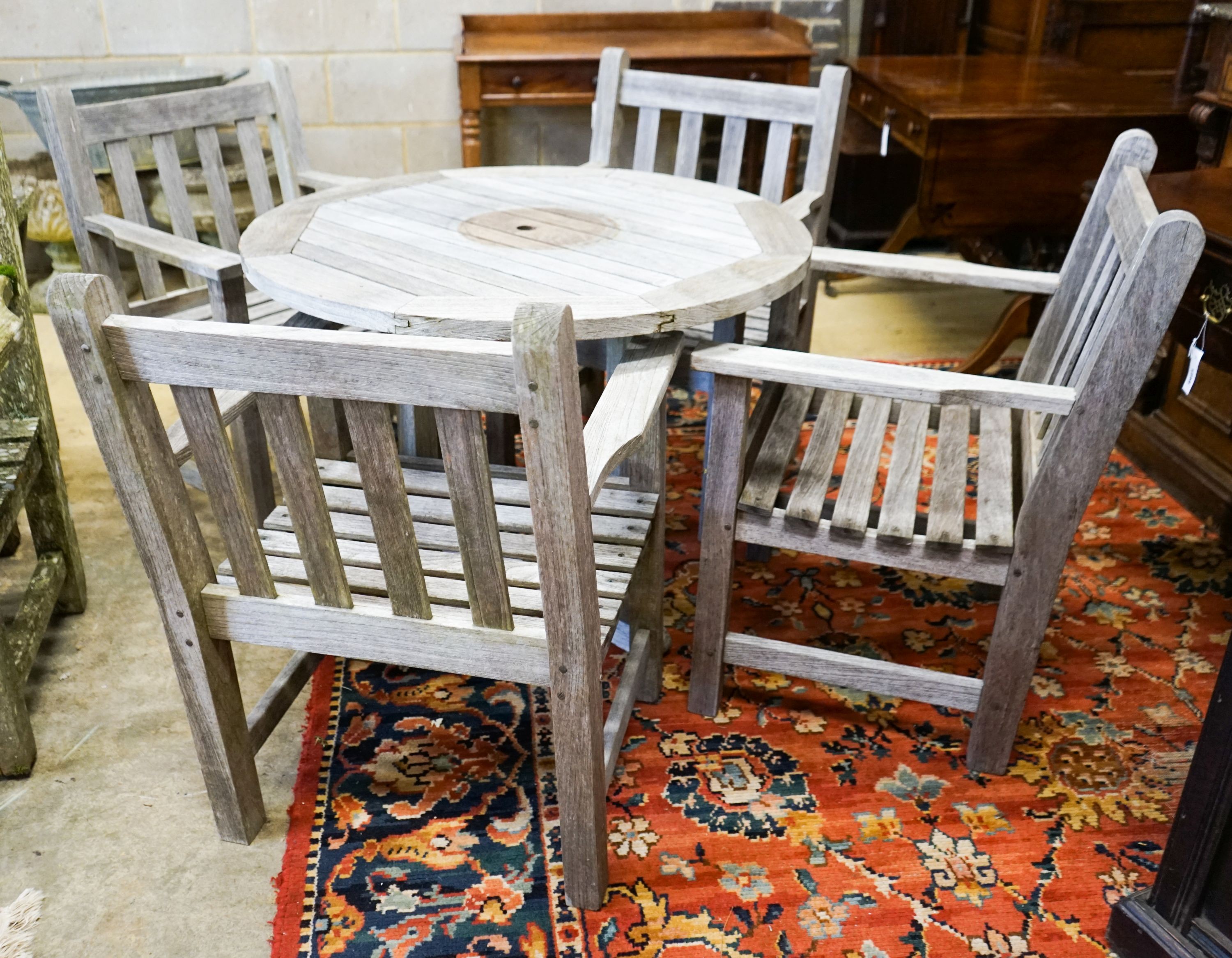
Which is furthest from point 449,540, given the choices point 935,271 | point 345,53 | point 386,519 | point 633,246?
point 345,53

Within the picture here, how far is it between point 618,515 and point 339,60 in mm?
2712

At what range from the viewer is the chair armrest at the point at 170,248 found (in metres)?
1.91

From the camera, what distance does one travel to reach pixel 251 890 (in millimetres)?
1558

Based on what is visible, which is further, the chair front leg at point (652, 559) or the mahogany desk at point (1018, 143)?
the mahogany desk at point (1018, 143)

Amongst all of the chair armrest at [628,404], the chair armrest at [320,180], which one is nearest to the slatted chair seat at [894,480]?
the chair armrest at [628,404]

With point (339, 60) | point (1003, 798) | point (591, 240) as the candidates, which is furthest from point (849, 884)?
point (339, 60)

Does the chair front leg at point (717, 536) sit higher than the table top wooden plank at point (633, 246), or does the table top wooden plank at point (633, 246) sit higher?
the table top wooden plank at point (633, 246)

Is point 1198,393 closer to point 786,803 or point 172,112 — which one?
point 786,803

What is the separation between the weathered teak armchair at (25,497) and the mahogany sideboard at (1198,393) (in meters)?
2.00

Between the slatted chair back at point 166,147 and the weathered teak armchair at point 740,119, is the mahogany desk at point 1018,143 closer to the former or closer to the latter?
the weathered teak armchair at point 740,119

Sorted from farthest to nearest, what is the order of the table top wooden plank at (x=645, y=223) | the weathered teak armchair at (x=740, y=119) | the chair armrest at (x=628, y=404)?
the weathered teak armchair at (x=740, y=119)
the table top wooden plank at (x=645, y=223)
the chair armrest at (x=628, y=404)

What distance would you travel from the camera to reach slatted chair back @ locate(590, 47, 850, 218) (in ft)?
7.68

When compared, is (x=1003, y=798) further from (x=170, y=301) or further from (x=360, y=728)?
(x=170, y=301)

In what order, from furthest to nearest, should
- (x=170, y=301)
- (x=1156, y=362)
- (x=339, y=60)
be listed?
1. (x=339, y=60)
2. (x=1156, y=362)
3. (x=170, y=301)
